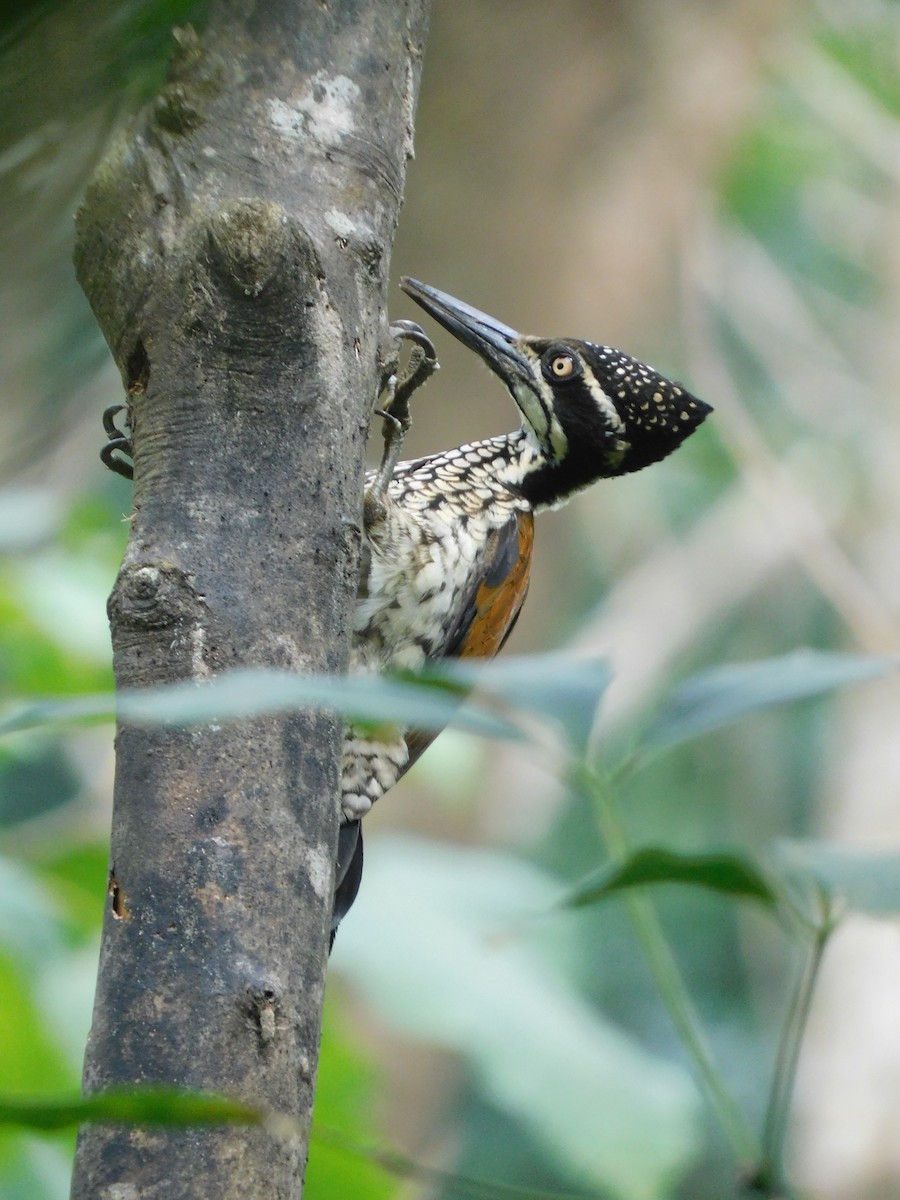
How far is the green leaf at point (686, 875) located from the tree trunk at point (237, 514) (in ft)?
1.83

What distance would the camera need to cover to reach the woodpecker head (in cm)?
335

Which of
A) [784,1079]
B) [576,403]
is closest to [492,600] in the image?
[576,403]

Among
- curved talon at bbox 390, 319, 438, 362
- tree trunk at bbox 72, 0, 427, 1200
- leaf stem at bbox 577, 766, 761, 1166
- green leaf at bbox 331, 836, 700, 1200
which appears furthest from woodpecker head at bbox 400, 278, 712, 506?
leaf stem at bbox 577, 766, 761, 1166

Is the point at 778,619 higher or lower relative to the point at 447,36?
lower

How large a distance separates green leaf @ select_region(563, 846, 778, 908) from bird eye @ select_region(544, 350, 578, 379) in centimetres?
254

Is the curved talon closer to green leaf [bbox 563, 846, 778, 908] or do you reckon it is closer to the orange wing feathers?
the orange wing feathers

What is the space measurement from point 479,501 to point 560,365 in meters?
0.40

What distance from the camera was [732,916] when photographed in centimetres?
1239

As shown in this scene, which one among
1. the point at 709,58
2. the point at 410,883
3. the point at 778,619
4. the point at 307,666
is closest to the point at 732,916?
the point at 778,619

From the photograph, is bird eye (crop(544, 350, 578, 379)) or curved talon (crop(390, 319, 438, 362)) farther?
bird eye (crop(544, 350, 578, 379))

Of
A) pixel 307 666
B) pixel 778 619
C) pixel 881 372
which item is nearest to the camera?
pixel 307 666

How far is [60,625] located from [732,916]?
10.0 meters

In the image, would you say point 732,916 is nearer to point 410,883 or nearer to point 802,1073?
point 802,1073

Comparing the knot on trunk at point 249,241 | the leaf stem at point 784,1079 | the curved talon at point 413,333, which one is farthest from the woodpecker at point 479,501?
the leaf stem at point 784,1079
